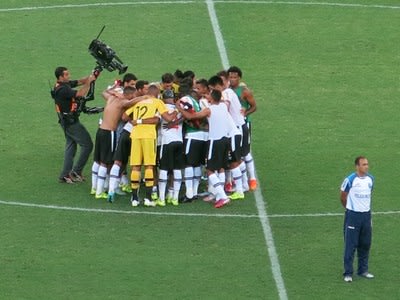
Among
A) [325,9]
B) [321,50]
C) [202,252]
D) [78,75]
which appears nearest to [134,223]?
[202,252]

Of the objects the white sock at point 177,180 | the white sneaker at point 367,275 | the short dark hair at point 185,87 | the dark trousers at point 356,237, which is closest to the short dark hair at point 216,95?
the short dark hair at point 185,87

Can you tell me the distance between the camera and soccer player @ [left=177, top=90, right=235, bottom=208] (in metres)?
23.3

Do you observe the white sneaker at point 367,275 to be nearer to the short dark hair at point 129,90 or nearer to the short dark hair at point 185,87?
the short dark hair at point 185,87

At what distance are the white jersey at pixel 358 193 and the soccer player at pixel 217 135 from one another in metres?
3.56

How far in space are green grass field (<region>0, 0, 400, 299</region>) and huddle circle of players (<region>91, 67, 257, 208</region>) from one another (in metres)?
0.36

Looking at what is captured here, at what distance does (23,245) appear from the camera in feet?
71.6

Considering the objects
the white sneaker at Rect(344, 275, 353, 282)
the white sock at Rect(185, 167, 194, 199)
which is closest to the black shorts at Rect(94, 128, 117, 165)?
the white sock at Rect(185, 167, 194, 199)

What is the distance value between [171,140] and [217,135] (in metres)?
0.72

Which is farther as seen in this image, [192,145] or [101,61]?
[101,61]

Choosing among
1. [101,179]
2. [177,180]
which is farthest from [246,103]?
[101,179]

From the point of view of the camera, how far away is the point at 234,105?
78.4 ft

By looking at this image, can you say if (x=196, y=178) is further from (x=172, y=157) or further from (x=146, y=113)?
(x=146, y=113)

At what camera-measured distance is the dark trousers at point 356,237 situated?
2020 centimetres

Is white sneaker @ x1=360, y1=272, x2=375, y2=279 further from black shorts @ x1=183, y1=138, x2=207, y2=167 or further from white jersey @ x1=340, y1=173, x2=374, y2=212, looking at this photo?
black shorts @ x1=183, y1=138, x2=207, y2=167
